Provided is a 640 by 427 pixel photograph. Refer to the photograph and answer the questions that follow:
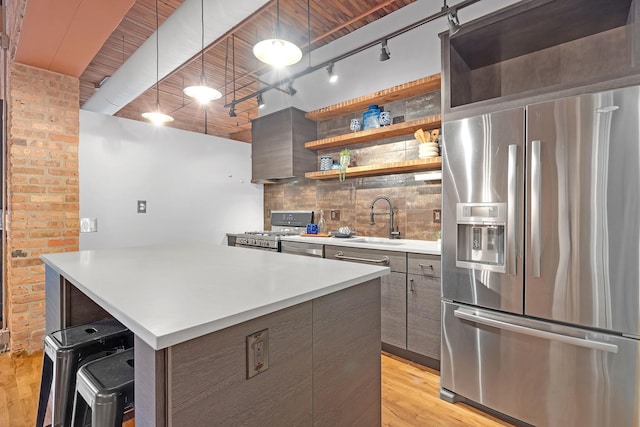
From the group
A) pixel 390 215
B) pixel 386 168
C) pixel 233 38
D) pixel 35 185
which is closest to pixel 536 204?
pixel 386 168

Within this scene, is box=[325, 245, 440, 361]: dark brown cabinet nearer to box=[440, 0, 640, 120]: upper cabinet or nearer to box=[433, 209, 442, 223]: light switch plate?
box=[433, 209, 442, 223]: light switch plate

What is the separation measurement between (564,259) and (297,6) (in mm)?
2924

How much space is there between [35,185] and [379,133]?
3.04m

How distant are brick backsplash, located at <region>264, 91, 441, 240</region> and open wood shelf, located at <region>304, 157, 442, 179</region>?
0.34 feet

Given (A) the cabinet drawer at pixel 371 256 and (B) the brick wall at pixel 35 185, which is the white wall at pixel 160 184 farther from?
(A) the cabinet drawer at pixel 371 256

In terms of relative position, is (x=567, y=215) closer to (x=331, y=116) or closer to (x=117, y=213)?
(x=331, y=116)

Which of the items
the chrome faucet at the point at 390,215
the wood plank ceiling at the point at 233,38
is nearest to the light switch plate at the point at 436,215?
the chrome faucet at the point at 390,215

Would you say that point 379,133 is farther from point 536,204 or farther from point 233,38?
point 233,38

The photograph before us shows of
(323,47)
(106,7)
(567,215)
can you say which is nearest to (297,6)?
(323,47)

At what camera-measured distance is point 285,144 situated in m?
3.67

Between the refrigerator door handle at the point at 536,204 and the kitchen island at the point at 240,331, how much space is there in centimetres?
88

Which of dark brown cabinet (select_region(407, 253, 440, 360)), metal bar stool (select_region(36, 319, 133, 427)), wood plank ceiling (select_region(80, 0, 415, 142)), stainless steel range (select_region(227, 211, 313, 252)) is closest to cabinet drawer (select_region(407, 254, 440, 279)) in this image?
dark brown cabinet (select_region(407, 253, 440, 360))

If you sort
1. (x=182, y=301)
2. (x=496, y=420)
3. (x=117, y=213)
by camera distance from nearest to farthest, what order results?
(x=182, y=301)
(x=496, y=420)
(x=117, y=213)

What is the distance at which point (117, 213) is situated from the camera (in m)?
3.51
